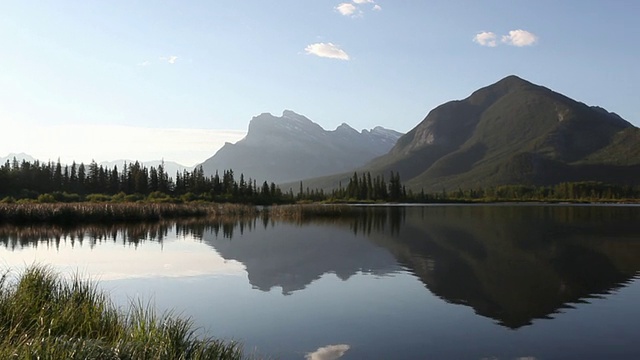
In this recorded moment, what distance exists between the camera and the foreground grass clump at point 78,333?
385 inches

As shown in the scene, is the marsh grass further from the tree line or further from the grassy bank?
the tree line

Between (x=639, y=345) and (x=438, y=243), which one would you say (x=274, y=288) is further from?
(x=438, y=243)

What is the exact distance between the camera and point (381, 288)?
90.2ft

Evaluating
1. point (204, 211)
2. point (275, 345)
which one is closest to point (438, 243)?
point (275, 345)

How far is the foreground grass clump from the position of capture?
32.1ft

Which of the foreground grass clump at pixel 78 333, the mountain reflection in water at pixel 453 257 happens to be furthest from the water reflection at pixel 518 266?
the foreground grass clump at pixel 78 333

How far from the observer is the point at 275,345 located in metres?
16.9

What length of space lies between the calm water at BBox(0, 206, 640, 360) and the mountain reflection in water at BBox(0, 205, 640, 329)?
5.2 inches

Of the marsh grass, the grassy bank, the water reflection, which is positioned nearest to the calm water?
the water reflection

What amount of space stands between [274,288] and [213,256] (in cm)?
1372

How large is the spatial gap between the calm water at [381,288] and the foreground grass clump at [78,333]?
175 inches

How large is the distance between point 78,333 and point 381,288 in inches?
674

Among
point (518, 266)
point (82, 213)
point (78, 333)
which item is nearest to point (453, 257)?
point (518, 266)

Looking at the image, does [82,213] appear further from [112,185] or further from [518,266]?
[112,185]
